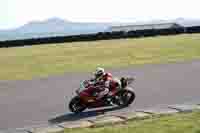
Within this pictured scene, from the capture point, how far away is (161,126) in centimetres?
863

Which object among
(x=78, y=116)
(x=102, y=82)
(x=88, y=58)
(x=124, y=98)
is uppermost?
(x=102, y=82)

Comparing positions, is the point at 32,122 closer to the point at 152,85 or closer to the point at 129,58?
the point at 152,85

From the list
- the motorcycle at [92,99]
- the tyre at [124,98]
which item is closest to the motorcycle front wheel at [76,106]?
the motorcycle at [92,99]

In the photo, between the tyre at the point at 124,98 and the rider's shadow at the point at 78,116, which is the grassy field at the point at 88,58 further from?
the rider's shadow at the point at 78,116

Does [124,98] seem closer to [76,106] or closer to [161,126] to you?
[76,106]

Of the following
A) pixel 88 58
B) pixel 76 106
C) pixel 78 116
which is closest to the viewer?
pixel 78 116

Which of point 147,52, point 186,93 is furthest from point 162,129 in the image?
point 147,52

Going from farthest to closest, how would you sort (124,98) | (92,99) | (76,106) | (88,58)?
1. (88,58)
2. (124,98)
3. (92,99)
4. (76,106)

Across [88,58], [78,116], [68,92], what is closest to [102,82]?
[78,116]

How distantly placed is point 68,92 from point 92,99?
3180 mm

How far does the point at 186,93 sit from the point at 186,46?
18.1 meters

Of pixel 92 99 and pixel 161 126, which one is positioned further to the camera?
pixel 92 99

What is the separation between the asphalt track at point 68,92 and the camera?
38.1ft

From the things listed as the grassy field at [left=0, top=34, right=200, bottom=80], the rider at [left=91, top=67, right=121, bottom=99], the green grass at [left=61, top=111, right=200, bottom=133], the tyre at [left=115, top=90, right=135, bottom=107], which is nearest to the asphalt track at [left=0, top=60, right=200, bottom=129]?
the tyre at [left=115, top=90, right=135, bottom=107]
